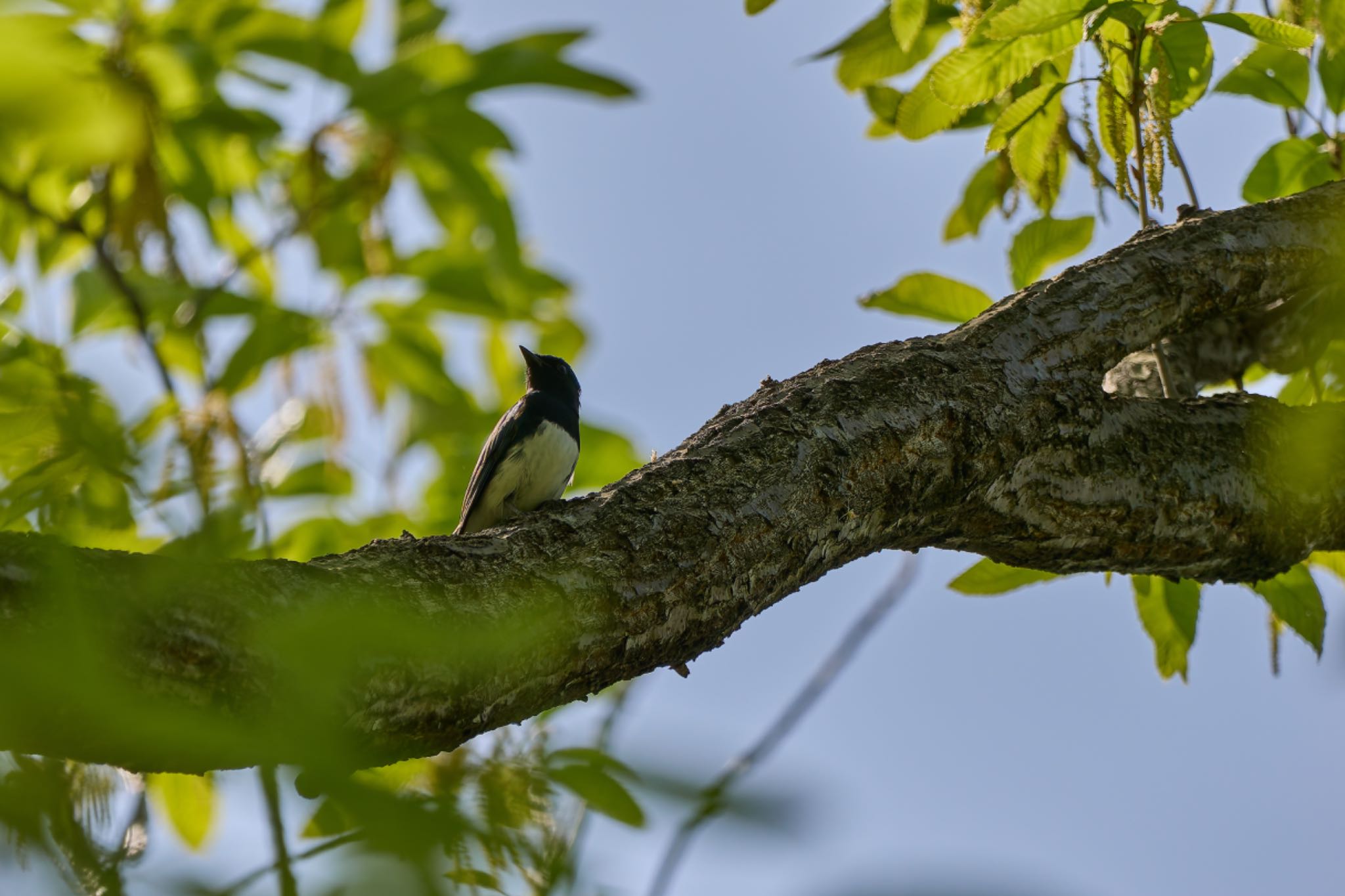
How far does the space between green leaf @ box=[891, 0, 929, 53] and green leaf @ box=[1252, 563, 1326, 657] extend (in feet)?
5.13

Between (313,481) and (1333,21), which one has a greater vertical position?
(1333,21)

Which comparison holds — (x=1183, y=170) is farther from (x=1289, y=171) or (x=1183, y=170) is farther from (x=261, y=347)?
(x=261, y=347)

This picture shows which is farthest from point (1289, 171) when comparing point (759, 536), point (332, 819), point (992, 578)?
point (332, 819)

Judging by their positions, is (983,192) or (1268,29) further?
(983,192)

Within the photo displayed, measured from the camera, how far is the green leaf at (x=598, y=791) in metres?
0.59

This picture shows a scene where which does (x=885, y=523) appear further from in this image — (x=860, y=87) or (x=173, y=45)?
(x=173, y=45)

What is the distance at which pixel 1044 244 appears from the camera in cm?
278

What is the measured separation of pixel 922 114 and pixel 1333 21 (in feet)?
3.05

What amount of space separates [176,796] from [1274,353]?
10.8ft

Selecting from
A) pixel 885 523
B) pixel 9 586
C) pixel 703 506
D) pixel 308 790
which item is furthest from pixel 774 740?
pixel 308 790

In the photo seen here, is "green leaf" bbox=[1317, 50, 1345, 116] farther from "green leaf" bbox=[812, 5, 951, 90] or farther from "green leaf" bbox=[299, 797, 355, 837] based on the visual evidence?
"green leaf" bbox=[299, 797, 355, 837]

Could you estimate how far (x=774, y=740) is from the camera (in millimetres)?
3033

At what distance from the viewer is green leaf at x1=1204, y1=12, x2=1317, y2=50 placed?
7.47 ft

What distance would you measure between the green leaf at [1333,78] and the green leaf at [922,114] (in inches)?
35.0
